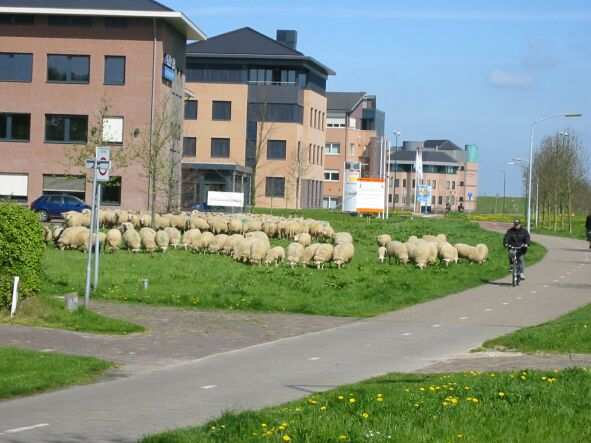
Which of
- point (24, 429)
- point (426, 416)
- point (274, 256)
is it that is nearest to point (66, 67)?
point (274, 256)

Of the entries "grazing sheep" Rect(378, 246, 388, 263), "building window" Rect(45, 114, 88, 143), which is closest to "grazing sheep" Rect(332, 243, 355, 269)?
"grazing sheep" Rect(378, 246, 388, 263)

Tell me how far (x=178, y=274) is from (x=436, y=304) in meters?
7.55

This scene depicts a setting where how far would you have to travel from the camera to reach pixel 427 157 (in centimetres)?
17162

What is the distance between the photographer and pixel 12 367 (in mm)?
14594

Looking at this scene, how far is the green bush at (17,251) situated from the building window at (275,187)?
3484 inches

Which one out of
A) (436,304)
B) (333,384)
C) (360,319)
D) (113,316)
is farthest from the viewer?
(436,304)

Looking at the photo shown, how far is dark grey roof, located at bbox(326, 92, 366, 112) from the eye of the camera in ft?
463

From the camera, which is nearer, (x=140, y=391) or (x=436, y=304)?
(x=140, y=391)

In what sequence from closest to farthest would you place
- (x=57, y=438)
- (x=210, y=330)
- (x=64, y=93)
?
(x=57, y=438) < (x=210, y=330) < (x=64, y=93)

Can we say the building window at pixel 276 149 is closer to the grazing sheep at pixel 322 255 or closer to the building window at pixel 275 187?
the building window at pixel 275 187

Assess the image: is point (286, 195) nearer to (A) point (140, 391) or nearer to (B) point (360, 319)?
(B) point (360, 319)

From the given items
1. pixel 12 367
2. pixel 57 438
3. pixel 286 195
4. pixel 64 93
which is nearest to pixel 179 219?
pixel 64 93

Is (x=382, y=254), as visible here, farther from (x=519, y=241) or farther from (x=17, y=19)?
(x=17, y=19)

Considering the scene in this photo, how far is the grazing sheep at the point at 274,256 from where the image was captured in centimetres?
3712
